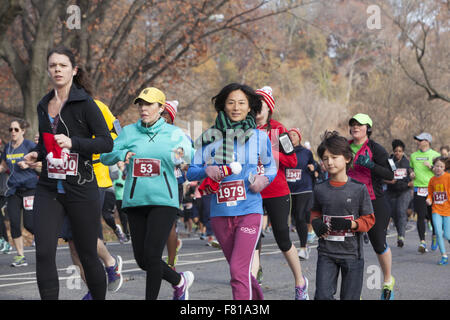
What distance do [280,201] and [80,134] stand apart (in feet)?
8.90

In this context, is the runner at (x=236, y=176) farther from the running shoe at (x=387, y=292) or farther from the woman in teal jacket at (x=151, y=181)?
the running shoe at (x=387, y=292)

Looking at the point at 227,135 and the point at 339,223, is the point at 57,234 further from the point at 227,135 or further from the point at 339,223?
the point at 339,223

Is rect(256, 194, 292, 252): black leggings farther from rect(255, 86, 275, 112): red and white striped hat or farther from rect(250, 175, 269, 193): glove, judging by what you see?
rect(250, 175, 269, 193): glove

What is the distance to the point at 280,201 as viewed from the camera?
7531 millimetres

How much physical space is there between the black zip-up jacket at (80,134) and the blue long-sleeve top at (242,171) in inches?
28.6

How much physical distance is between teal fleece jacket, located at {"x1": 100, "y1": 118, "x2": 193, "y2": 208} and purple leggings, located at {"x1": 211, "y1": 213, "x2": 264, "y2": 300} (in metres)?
0.60

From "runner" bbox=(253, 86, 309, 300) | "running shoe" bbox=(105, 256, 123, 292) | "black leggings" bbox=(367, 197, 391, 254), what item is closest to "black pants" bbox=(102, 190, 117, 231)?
"running shoe" bbox=(105, 256, 123, 292)

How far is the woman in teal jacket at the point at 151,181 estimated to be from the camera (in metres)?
5.85

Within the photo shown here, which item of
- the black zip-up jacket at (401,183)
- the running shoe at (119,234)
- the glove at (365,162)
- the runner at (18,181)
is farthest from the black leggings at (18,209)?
the black zip-up jacket at (401,183)

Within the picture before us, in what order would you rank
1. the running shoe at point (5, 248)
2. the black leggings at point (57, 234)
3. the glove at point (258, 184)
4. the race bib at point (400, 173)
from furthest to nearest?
the race bib at point (400, 173) → the running shoe at point (5, 248) → the glove at point (258, 184) → the black leggings at point (57, 234)

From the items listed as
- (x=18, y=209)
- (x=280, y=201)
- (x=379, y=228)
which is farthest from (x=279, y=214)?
(x=18, y=209)

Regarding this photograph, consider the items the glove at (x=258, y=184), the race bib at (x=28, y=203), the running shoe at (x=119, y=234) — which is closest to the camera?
the glove at (x=258, y=184)
